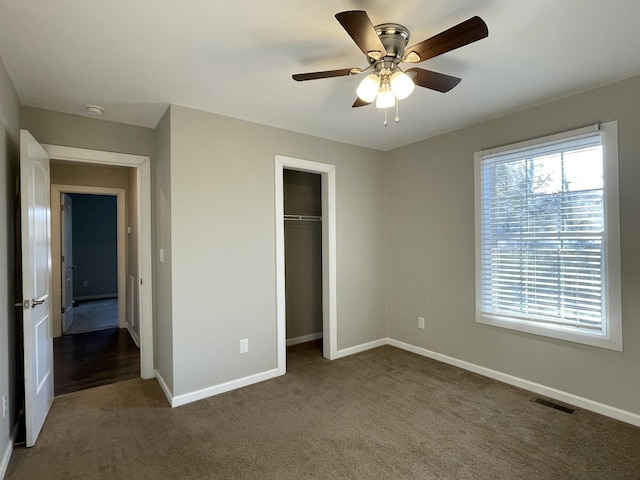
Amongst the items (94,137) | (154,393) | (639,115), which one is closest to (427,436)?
(154,393)

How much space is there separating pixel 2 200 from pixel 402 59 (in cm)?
260

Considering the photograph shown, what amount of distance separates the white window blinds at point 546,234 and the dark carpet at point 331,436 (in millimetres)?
805

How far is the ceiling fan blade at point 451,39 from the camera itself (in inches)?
56.6

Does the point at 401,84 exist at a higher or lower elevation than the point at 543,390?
higher

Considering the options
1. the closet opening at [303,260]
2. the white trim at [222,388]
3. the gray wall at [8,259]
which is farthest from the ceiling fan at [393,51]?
the white trim at [222,388]

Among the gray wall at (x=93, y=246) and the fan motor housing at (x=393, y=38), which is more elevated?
the fan motor housing at (x=393, y=38)

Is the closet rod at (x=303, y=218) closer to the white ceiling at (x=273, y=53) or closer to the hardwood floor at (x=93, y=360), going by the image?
the white ceiling at (x=273, y=53)

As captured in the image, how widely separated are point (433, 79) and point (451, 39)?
40 centimetres

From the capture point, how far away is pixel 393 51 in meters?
1.84

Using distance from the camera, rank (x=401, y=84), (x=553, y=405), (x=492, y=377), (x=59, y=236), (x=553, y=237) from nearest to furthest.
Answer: (x=401, y=84) < (x=553, y=405) < (x=553, y=237) < (x=492, y=377) < (x=59, y=236)

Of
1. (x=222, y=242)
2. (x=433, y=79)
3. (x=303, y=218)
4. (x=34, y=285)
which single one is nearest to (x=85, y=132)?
(x=34, y=285)

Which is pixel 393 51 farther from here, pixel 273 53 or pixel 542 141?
pixel 542 141

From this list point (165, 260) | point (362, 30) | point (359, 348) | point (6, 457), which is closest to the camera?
point (362, 30)

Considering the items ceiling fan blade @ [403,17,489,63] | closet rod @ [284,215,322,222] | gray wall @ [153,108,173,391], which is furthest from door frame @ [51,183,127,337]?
ceiling fan blade @ [403,17,489,63]
